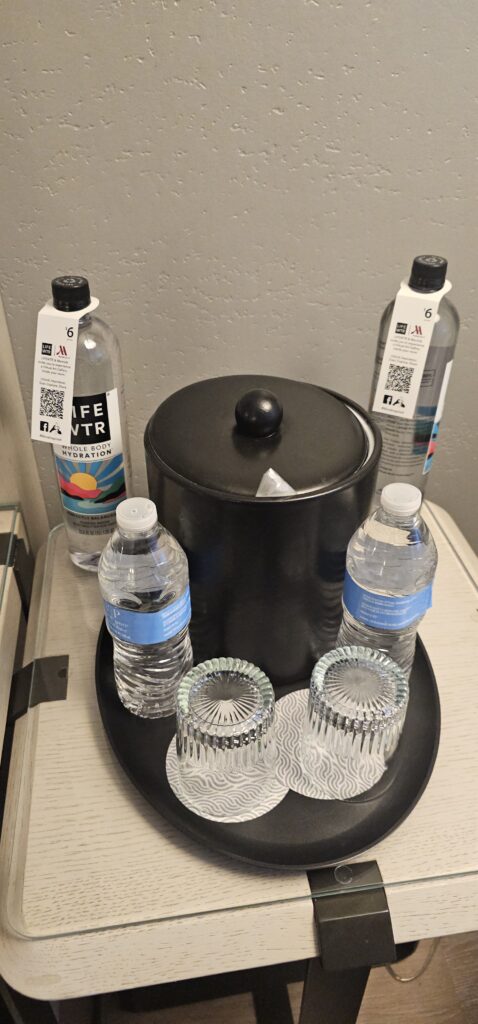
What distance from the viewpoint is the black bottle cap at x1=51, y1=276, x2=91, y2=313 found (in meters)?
0.68

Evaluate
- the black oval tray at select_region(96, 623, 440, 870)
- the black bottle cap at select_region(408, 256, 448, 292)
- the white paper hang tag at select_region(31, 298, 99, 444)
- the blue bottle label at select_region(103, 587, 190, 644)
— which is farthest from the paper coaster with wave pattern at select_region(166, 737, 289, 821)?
the black bottle cap at select_region(408, 256, 448, 292)

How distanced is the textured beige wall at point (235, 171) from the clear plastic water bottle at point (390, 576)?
36 cm

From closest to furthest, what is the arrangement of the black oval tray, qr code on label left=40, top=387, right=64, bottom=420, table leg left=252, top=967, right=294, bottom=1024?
the black oval tray
qr code on label left=40, top=387, right=64, bottom=420
table leg left=252, top=967, right=294, bottom=1024

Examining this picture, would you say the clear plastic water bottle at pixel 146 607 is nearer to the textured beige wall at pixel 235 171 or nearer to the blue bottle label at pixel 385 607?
the blue bottle label at pixel 385 607

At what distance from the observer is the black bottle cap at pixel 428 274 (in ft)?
A: 2.35

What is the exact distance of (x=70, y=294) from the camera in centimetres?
68

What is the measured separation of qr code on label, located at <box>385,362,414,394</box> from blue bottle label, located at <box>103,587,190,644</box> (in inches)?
12.7

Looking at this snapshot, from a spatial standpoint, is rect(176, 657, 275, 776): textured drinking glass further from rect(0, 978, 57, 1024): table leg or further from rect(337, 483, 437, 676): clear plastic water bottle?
rect(0, 978, 57, 1024): table leg

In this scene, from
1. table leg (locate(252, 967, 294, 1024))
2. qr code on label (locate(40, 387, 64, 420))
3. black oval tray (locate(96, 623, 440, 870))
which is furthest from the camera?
table leg (locate(252, 967, 294, 1024))

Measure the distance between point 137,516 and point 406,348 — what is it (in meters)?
0.35

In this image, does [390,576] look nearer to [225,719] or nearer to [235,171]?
[225,719]

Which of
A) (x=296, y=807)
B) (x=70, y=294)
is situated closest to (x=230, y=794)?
(x=296, y=807)

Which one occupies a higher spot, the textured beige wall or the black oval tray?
the textured beige wall

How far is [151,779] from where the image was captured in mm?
637
